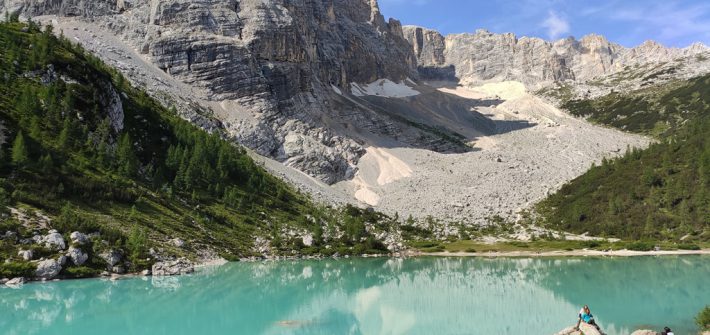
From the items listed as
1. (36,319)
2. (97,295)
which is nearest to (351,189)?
(97,295)

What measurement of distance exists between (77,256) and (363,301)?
26.2 meters

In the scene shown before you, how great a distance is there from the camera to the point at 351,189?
128m

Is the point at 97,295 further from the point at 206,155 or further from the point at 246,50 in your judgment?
the point at 246,50

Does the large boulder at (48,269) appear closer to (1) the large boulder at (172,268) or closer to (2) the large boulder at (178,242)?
(1) the large boulder at (172,268)

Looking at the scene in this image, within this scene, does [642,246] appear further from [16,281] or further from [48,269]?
[16,281]

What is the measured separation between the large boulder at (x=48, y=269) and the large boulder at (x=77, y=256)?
1.59m

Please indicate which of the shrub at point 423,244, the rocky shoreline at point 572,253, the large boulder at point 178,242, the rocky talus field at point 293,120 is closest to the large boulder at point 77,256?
the large boulder at point 178,242

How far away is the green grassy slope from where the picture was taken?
187ft

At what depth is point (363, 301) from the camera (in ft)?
144

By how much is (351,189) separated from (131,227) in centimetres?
7281

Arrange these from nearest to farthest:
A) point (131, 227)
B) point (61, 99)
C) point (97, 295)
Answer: point (97, 295) → point (131, 227) → point (61, 99)

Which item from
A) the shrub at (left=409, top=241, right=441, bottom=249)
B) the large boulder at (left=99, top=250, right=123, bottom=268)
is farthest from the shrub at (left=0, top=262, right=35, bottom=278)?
the shrub at (left=409, top=241, right=441, bottom=249)

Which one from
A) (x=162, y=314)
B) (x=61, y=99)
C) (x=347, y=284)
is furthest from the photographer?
(x=61, y=99)

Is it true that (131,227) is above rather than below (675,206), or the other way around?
below
